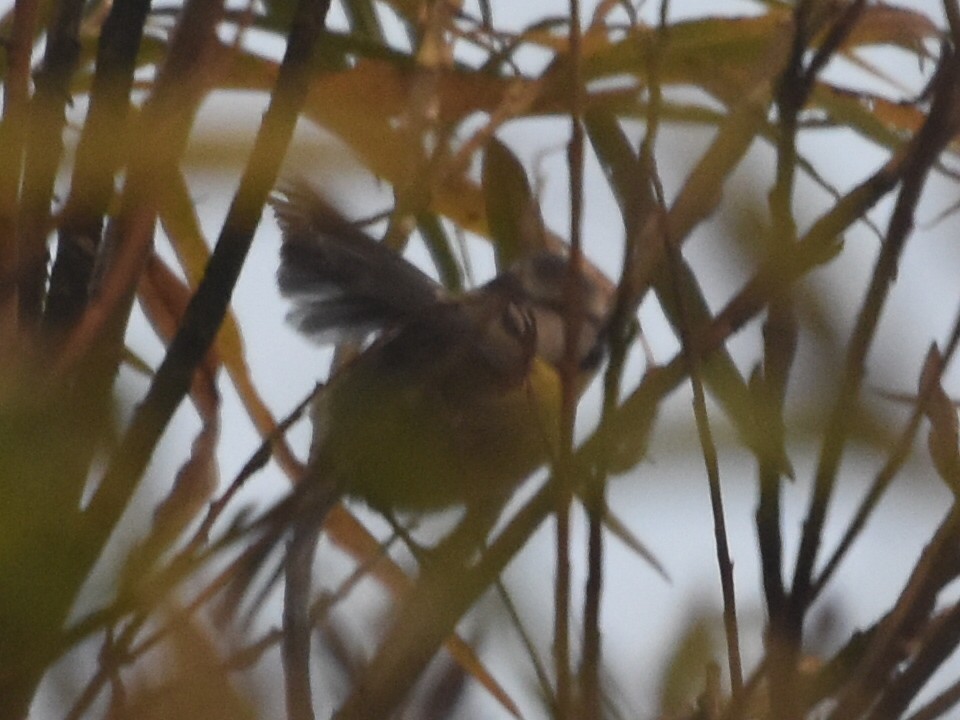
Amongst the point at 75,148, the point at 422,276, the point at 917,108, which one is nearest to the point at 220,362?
the point at 422,276

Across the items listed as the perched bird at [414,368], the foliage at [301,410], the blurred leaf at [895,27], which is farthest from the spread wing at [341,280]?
the blurred leaf at [895,27]

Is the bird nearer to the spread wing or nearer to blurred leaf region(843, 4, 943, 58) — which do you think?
the spread wing

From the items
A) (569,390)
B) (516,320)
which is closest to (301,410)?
(569,390)

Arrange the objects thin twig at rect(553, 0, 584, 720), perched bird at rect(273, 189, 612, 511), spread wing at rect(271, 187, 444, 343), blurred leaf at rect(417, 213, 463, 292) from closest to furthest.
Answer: thin twig at rect(553, 0, 584, 720) < perched bird at rect(273, 189, 612, 511) < spread wing at rect(271, 187, 444, 343) < blurred leaf at rect(417, 213, 463, 292)

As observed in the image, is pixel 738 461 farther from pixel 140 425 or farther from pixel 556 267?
pixel 556 267

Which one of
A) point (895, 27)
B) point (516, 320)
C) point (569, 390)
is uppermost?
point (895, 27)

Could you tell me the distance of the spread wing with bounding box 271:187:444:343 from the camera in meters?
0.62

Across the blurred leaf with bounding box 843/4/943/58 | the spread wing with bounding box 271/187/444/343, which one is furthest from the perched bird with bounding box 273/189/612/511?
the blurred leaf with bounding box 843/4/943/58

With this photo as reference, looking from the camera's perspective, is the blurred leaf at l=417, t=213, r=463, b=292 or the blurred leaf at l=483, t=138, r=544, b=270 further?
the blurred leaf at l=417, t=213, r=463, b=292

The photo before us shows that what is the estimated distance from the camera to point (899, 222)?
0.38 metres

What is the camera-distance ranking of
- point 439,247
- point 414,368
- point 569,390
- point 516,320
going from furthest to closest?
1. point 439,247
2. point 516,320
3. point 414,368
4. point 569,390

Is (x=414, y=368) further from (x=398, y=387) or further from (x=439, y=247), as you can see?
(x=439, y=247)

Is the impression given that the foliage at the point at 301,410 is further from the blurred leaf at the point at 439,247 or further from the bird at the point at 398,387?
the blurred leaf at the point at 439,247

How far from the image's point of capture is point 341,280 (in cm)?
68
